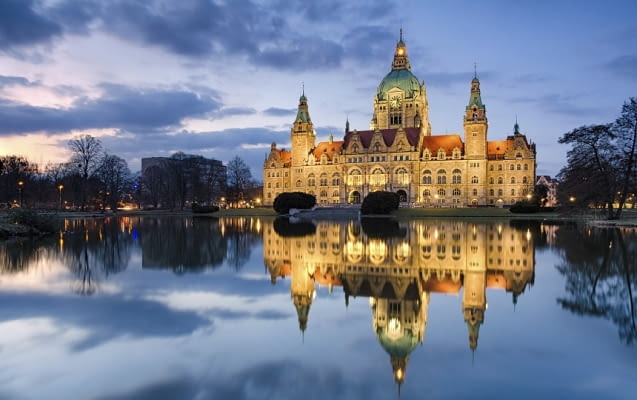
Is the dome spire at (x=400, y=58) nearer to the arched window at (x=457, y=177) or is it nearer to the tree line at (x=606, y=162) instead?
the arched window at (x=457, y=177)

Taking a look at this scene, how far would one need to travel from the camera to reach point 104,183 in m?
82.0

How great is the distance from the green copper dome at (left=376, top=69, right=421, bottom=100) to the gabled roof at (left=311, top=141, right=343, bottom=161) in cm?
1631

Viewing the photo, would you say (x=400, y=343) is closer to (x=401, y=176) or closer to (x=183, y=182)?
(x=183, y=182)

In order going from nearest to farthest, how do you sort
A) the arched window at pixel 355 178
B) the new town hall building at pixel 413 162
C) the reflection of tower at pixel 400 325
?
the reflection of tower at pixel 400 325 → the new town hall building at pixel 413 162 → the arched window at pixel 355 178

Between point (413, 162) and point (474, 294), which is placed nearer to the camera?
point (474, 294)

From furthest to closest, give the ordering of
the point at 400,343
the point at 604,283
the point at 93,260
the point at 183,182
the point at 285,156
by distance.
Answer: the point at 285,156 < the point at 183,182 < the point at 93,260 < the point at 604,283 < the point at 400,343

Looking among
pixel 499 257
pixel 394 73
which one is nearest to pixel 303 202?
pixel 394 73

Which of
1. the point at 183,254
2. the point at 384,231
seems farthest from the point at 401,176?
the point at 183,254

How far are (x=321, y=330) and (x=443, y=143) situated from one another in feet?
305

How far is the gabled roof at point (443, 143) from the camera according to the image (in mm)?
95900

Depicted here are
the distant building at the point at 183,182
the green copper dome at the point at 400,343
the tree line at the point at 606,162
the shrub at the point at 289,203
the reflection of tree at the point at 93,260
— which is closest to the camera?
the green copper dome at the point at 400,343

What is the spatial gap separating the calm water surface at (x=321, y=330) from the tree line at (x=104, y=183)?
6369 cm

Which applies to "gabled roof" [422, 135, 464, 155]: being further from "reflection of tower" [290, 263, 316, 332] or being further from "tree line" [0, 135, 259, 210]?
"reflection of tower" [290, 263, 316, 332]

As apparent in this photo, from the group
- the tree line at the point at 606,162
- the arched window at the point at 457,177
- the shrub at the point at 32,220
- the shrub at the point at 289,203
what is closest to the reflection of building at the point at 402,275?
the shrub at the point at 32,220
